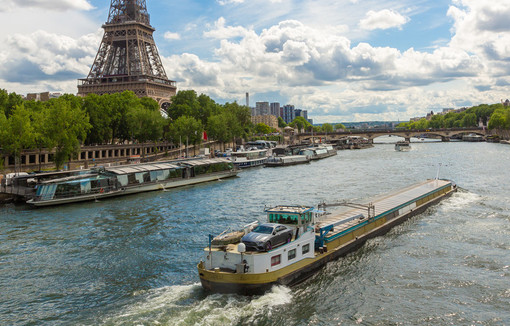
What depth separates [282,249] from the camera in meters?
21.1

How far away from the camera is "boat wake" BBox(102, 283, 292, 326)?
59.3 ft

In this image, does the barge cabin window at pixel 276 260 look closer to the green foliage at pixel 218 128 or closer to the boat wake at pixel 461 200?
the boat wake at pixel 461 200

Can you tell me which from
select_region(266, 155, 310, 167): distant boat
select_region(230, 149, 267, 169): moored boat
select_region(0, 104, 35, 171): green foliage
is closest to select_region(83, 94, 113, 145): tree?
select_region(230, 149, 267, 169): moored boat

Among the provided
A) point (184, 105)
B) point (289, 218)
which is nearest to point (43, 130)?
point (289, 218)

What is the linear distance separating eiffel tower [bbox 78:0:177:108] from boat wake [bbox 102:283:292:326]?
11149 centimetres

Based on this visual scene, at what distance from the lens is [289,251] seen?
857 inches

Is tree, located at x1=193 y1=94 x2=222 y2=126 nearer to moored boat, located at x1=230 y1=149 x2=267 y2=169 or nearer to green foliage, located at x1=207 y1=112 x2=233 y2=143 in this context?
green foliage, located at x1=207 y1=112 x2=233 y2=143

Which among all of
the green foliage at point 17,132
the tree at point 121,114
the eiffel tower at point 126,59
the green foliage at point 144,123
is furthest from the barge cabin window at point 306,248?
the eiffel tower at point 126,59

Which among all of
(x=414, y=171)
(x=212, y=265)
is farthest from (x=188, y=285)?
(x=414, y=171)

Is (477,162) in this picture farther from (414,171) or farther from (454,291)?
(454,291)

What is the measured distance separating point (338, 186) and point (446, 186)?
13279 mm

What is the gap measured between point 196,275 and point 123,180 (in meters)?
30.5

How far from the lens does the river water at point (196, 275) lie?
61.8 feet

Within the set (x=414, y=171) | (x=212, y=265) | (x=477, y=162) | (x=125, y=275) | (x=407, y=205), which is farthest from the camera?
(x=477, y=162)
